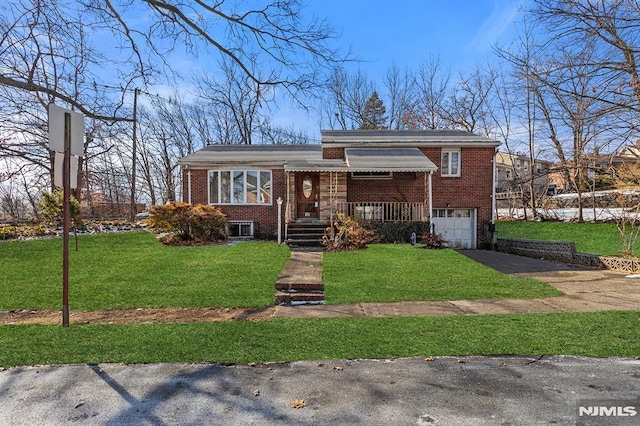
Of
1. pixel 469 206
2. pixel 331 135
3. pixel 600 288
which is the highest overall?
pixel 331 135

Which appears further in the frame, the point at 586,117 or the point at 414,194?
the point at 414,194

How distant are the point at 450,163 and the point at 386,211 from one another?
4.00 m

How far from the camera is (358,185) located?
16.8 m

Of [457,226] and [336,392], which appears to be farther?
[457,226]

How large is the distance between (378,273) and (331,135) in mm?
11030

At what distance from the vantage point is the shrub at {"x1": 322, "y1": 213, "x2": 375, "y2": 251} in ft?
41.5

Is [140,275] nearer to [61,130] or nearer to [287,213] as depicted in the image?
[61,130]

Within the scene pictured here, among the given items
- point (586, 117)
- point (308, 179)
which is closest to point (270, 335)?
point (586, 117)

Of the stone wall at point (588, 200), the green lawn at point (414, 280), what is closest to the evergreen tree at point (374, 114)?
the stone wall at point (588, 200)

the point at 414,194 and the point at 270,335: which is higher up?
the point at 414,194

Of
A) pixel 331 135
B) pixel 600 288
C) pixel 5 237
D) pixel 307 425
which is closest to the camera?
pixel 307 425

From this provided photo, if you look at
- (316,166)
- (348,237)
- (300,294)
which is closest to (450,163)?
(316,166)

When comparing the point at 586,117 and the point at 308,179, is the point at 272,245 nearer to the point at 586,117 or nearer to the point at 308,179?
the point at 308,179

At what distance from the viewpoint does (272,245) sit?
13367 mm
